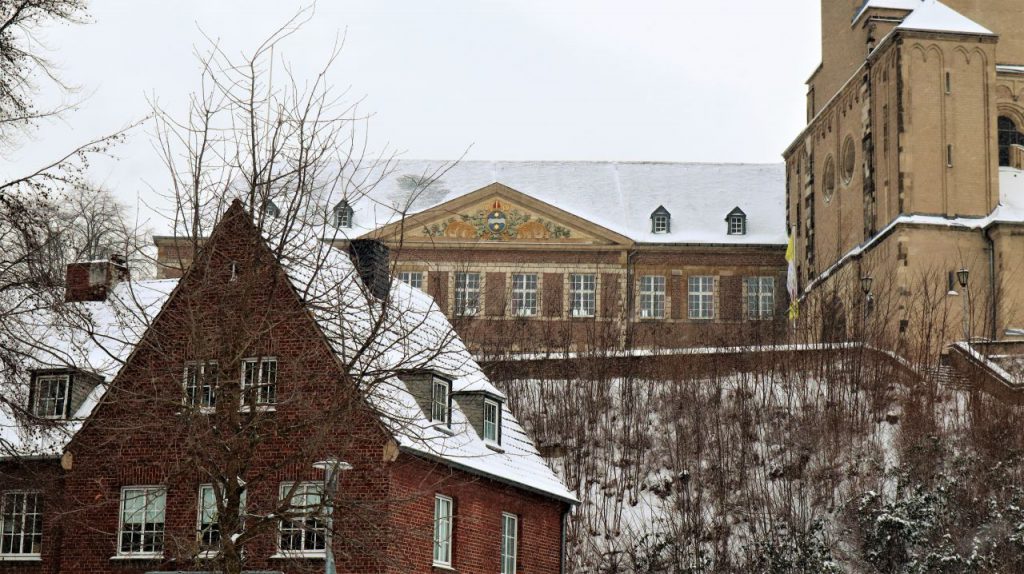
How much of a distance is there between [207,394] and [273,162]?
29.8 feet

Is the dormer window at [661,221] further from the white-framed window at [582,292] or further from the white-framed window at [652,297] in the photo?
the white-framed window at [582,292]

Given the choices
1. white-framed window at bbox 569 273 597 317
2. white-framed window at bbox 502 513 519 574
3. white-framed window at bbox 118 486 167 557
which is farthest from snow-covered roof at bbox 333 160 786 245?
white-framed window at bbox 118 486 167 557

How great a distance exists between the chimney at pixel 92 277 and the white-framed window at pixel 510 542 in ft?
28.0

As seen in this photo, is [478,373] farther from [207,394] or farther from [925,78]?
[925,78]

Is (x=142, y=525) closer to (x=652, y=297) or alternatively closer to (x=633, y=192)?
(x=652, y=297)

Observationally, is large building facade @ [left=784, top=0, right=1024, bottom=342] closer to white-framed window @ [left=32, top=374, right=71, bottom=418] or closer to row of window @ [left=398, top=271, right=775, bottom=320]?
row of window @ [left=398, top=271, right=775, bottom=320]

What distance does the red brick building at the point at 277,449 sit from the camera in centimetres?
1862

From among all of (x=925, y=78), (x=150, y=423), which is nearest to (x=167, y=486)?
(x=150, y=423)

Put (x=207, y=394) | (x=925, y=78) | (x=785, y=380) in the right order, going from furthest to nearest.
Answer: (x=925, y=78) → (x=785, y=380) → (x=207, y=394)

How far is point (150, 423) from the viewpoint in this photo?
17.1m

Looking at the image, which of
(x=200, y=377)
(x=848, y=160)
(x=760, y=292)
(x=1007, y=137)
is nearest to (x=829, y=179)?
(x=848, y=160)

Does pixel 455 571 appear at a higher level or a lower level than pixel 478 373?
lower

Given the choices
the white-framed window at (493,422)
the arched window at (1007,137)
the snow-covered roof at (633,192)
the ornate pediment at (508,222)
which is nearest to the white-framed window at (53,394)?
the white-framed window at (493,422)

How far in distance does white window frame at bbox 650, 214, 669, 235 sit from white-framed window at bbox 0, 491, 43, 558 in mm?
45237
